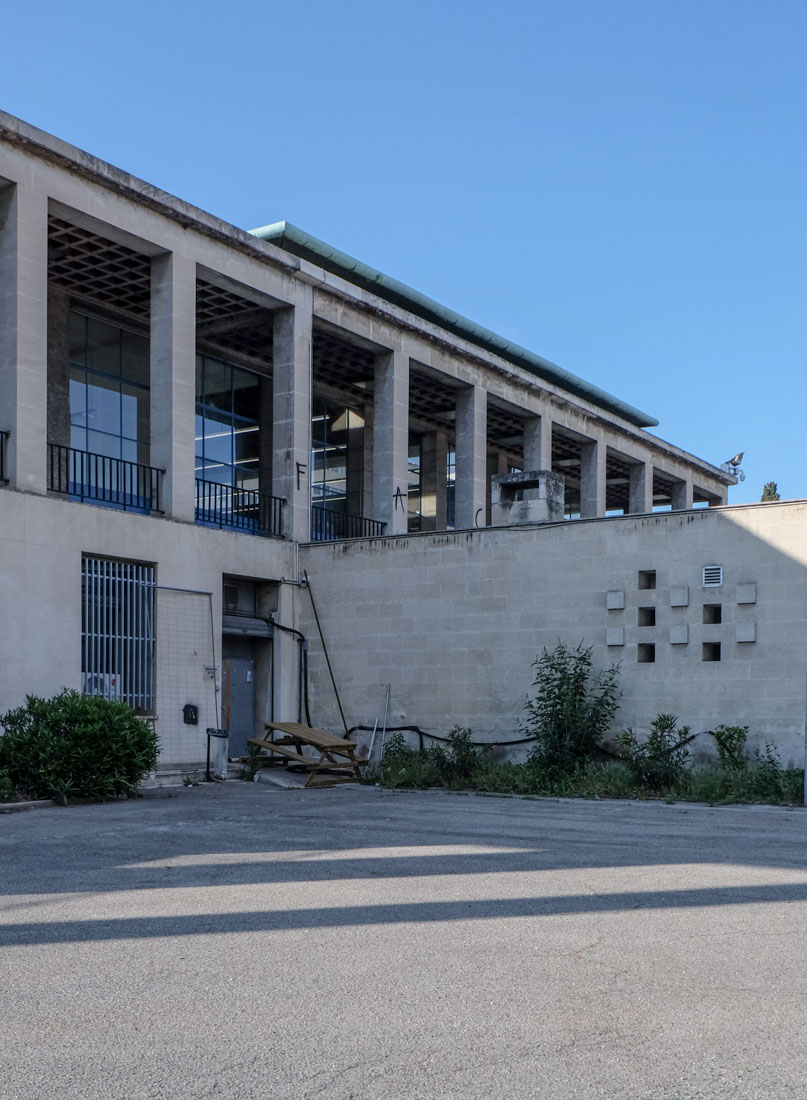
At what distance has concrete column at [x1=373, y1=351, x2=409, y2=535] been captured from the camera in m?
24.6

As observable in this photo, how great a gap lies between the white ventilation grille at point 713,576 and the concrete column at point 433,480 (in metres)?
13.9

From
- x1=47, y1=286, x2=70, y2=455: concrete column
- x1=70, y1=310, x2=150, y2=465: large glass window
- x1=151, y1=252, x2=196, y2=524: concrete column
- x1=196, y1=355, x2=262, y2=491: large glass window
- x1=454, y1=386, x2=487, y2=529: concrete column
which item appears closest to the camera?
x1=151, y1=252, x2=196, y2=524: concrete column

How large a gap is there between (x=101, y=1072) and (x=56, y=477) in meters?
17.1

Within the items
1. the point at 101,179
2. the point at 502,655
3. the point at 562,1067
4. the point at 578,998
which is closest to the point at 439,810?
the point at 502,655

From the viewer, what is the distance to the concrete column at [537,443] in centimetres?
2917

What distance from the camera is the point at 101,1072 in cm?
425

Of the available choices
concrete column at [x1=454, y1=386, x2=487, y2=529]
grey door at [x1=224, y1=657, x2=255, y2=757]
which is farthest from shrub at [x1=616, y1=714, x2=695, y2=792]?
concrete column at [x1=454, y1=386, x2=487, y2=529]

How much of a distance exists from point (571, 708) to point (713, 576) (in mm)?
2855

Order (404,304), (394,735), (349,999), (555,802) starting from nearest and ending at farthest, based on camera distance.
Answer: (349,999)
(555,802)
(394,735)
(404,304)

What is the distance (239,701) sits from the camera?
21000 mm

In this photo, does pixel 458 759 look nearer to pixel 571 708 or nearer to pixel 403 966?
pixel 571 708

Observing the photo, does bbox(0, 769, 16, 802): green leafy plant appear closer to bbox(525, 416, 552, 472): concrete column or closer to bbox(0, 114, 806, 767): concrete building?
bbox(0, 114, 806, 767): concrete building

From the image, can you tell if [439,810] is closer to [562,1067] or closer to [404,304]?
[562,1067]

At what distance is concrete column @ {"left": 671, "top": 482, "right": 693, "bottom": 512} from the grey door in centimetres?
2030
